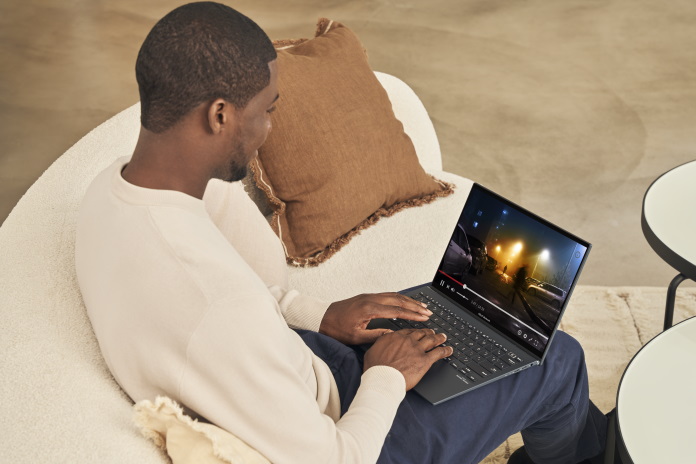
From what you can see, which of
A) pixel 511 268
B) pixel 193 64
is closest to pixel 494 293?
pixel 511 268

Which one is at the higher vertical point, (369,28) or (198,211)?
(198,211)

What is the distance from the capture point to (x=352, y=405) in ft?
4.15

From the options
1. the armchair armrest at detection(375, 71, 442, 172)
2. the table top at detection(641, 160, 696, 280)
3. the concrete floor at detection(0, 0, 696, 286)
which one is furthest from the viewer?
the concrete floor at detection(0, 0, 696, 286)

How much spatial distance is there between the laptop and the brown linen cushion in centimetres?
32

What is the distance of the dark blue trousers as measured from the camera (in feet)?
4.42

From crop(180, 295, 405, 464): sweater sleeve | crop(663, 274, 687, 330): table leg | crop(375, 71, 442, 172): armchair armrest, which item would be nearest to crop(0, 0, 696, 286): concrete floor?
crop(663, 274, 687, 330): table leg

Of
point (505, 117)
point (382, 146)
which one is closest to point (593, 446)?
point (382, 146)

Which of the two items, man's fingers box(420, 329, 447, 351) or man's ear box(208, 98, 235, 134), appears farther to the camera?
man's fingers box(420, 329, 447, 351)

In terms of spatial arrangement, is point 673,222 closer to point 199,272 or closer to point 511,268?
point 511,268

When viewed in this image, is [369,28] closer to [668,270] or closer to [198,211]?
[668,270]

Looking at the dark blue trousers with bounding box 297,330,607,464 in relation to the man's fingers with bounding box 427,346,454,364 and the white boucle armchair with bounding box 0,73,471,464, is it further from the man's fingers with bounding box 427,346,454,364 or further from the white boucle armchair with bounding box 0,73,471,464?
the white boucle armchair with bounding box 0,73,471,464

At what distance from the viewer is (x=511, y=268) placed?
151 cm

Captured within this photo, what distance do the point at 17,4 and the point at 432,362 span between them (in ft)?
13.2

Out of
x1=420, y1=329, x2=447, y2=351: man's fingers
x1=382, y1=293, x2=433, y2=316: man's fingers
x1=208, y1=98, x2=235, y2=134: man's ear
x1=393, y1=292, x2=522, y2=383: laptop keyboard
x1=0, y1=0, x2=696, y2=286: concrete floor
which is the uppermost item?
x1=208, y1=98, x2=235, y2=134: man's ear
